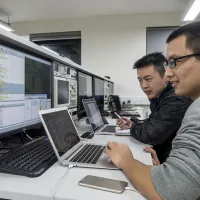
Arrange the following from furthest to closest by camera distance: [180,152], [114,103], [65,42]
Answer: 1. [65,42]
2. [114,103]
3. [180,152]

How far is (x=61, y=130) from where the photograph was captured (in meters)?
0.93

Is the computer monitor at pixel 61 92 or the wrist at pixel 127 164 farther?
the computer monitor at pixel 61 92

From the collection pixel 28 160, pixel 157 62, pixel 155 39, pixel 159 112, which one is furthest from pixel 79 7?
pixel 28 160

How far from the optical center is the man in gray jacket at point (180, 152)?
52 centimetres

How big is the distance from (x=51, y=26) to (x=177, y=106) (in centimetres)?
353

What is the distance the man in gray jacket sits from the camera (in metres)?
0.52

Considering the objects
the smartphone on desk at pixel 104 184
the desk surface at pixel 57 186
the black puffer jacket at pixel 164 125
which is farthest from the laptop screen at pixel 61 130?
the black puffer jacket at pixel 164 125

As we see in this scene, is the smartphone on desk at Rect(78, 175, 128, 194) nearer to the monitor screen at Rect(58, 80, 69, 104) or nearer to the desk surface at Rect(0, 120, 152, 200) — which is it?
the desk surface at Rect(0, 120, 152, 200)

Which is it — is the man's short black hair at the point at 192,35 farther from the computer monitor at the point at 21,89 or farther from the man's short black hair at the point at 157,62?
the man's short black hair at the point at 157,62

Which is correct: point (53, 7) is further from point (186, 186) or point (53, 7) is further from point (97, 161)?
point (186, 186)

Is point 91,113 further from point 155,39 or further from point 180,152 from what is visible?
point 155,39

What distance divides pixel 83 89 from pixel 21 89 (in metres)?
0.93

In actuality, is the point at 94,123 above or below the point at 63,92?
below

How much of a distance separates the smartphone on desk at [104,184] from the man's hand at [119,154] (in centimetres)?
9
